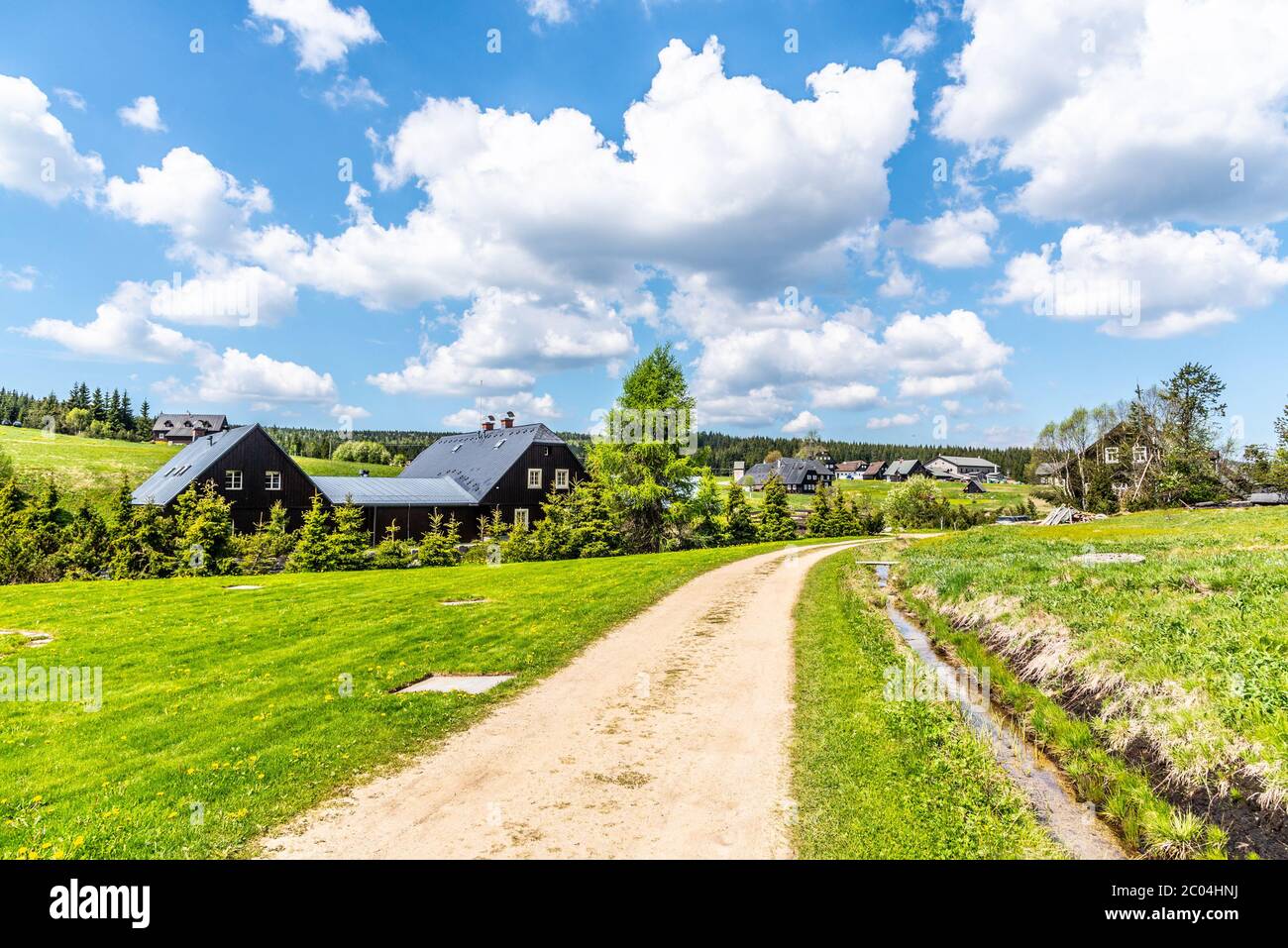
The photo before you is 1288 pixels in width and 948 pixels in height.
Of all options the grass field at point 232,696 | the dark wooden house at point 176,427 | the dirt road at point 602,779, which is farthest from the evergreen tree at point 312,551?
the dark wooden house at point 176,427

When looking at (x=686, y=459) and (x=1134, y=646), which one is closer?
(x=1134, y=646)

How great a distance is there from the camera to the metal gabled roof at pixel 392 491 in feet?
165

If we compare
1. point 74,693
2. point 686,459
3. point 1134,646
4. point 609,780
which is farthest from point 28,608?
point 686,459

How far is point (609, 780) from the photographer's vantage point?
793cm

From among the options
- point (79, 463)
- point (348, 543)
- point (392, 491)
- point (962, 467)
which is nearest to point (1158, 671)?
point (348, 543)

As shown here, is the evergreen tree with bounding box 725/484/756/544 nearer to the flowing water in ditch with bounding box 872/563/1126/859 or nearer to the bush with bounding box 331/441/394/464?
the flowing water in ditch with bounding box 872/563/1126/859

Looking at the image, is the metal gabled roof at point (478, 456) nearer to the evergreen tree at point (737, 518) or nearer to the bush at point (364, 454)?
the evergreen tree at point (737, 518)

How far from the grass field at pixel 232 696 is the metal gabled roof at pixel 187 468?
19.7m

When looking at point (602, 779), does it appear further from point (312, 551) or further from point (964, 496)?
point (964, 496)

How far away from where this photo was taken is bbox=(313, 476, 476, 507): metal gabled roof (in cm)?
5014

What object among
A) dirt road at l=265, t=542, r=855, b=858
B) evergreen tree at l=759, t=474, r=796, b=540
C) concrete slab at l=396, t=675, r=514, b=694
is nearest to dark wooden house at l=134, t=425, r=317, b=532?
concrete slab at l=396, t=675, r=514, b=694
